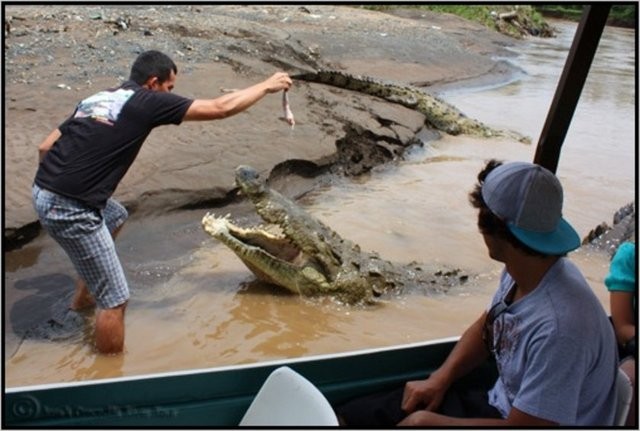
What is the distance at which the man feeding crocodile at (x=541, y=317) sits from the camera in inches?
81.0

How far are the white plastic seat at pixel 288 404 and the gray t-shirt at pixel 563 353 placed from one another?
57 cm

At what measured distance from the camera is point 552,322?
208 cm

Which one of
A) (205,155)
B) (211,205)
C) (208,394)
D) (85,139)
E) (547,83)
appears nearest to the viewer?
(208,394)

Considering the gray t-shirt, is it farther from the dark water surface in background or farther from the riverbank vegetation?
the riverbank vegetation

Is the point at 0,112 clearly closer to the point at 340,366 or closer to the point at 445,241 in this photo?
the point at 340,366

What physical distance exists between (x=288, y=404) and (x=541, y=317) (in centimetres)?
84

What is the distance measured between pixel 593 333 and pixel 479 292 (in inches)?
144

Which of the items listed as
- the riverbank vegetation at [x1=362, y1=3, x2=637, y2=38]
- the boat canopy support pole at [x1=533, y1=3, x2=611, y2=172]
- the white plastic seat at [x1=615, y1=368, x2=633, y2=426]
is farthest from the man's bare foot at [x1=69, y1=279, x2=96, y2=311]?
the riverbank vegetation at [x1=362, y1=3, x2=637, y2=38]

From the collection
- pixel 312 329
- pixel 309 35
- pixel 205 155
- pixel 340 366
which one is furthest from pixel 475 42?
pixel 340 366

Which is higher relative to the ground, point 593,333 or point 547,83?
point 593,333

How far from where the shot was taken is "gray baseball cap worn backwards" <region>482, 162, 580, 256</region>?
2.13 metres

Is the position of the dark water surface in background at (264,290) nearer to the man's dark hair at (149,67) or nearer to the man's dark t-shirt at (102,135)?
the man's dark t-shirt at (102,135)

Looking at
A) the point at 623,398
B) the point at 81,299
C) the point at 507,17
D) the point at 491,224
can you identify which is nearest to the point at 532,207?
the point at 491,224

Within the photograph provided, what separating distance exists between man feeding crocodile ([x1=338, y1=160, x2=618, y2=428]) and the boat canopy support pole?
115 centimetres
